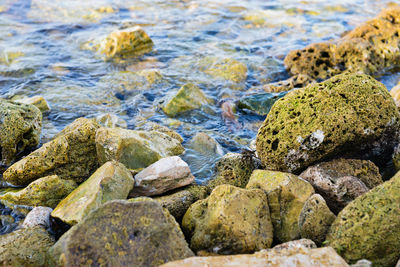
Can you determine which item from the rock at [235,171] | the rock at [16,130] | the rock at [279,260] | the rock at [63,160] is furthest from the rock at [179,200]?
the rock at [16,130]

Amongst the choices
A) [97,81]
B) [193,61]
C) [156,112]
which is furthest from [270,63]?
[97,81]

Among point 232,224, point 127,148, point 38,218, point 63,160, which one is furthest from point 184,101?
point 232,224

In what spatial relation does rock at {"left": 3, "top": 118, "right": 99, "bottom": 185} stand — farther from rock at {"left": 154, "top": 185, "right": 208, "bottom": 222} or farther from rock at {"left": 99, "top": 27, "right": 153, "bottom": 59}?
rock at {"left": 99, "top": 27, "right": 153, "bottom": 59}

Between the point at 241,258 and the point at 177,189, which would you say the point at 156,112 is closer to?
the point at 177,189

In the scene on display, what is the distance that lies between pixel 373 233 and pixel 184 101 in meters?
4.29

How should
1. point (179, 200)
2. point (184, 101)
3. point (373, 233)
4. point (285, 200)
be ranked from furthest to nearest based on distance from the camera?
1. point (184, 101)
2. point (179, 200)
3. point (285, 200)
4. point (373, 233)

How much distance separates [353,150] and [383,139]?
0.38 meters

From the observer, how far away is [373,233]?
111 inches

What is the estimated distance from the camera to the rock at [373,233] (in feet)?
9.19

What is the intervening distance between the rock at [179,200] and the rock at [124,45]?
5.69 m

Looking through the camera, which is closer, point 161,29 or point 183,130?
point 183,130

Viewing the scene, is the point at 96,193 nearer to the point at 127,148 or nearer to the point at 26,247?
the point at 26,247

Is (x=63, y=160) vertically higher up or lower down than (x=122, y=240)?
lower down

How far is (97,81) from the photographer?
7.72 metres
